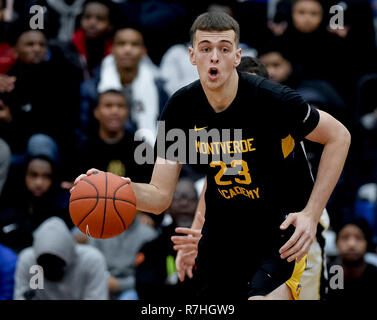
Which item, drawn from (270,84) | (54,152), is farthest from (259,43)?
(270,84)

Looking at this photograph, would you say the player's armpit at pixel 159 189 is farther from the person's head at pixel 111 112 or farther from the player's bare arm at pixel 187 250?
the person's head at pixel 111 112

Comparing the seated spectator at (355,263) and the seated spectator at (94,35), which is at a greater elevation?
the seated spectator at (94,35)

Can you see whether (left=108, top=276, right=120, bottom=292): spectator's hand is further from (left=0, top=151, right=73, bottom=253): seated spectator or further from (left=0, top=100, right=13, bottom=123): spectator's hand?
(left=0, top=100, right=13, bottom=123): spectator's hand

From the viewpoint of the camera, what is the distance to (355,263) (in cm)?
763

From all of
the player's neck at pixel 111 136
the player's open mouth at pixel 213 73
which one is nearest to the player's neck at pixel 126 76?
the player's neck at pixel 111 136

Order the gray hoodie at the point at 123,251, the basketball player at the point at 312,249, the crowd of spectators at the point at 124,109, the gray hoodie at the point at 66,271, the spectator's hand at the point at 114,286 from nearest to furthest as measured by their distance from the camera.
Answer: the basketball player at the point at 312,249, the gray hoodie at the point at 66,271, the crowd of spectators at the point at 124,109, the spectator's hand at the point at 114,286, the gray hoodie at the point at 123,251

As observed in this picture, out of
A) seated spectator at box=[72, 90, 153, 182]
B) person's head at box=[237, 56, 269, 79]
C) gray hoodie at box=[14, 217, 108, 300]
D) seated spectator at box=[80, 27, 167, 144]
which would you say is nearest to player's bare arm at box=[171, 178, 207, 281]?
person's head at box=[237, 56, 269, 79]

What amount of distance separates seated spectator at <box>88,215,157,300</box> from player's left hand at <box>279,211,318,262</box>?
3.17 meters

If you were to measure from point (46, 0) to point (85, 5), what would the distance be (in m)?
0.50

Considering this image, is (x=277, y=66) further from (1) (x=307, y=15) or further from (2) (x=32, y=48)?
(2) (x=32, y=48)

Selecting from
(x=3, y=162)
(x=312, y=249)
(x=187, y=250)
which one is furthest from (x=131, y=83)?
(x=187, y=250)

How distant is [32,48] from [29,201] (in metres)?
1.82

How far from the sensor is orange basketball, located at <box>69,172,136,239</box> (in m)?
4.64

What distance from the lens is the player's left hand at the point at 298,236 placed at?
15.1ft
